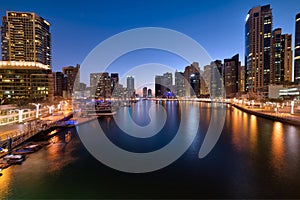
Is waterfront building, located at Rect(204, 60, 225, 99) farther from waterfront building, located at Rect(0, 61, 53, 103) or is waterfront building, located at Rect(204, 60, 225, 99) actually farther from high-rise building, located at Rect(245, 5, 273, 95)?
waterfront building, located at Rect(0, 61, 53, 103)

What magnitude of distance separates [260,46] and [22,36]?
149208 millimetres

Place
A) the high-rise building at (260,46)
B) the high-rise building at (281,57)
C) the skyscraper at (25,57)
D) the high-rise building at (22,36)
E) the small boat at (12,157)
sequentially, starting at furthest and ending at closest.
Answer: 1. the high-rise building at (281,57)
2. the high-rise building at (260,46)
3. the high-rise building at (22,36)
4. the skyscraper at (25,57)
5. the small boat at (12,157)

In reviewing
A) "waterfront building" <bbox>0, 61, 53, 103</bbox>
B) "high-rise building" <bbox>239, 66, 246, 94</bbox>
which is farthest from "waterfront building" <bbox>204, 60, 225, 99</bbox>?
"waterfront building" <bbox>0, 61, 53, 103</bbox>

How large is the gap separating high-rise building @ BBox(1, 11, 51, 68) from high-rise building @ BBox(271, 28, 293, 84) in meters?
151

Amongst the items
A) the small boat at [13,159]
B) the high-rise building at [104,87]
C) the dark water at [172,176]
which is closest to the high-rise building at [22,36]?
the high-rise building at [104,87]

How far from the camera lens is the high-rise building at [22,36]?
102062mm

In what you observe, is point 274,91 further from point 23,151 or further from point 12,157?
point 12,157

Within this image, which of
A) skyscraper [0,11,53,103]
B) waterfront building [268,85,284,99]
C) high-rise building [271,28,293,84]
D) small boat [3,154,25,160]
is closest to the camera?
small boat [3,154,25,160]

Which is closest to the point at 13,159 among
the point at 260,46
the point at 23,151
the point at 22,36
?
the point at 23,151

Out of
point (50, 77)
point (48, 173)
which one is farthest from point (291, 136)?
point (50, 77)

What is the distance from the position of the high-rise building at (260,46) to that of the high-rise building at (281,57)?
5250 millimetres

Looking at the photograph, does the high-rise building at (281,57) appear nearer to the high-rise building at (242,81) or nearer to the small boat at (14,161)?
the high-rise building at (242,81)

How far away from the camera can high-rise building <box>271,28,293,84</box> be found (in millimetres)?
Result: 124675

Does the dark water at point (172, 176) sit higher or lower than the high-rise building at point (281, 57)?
lower
